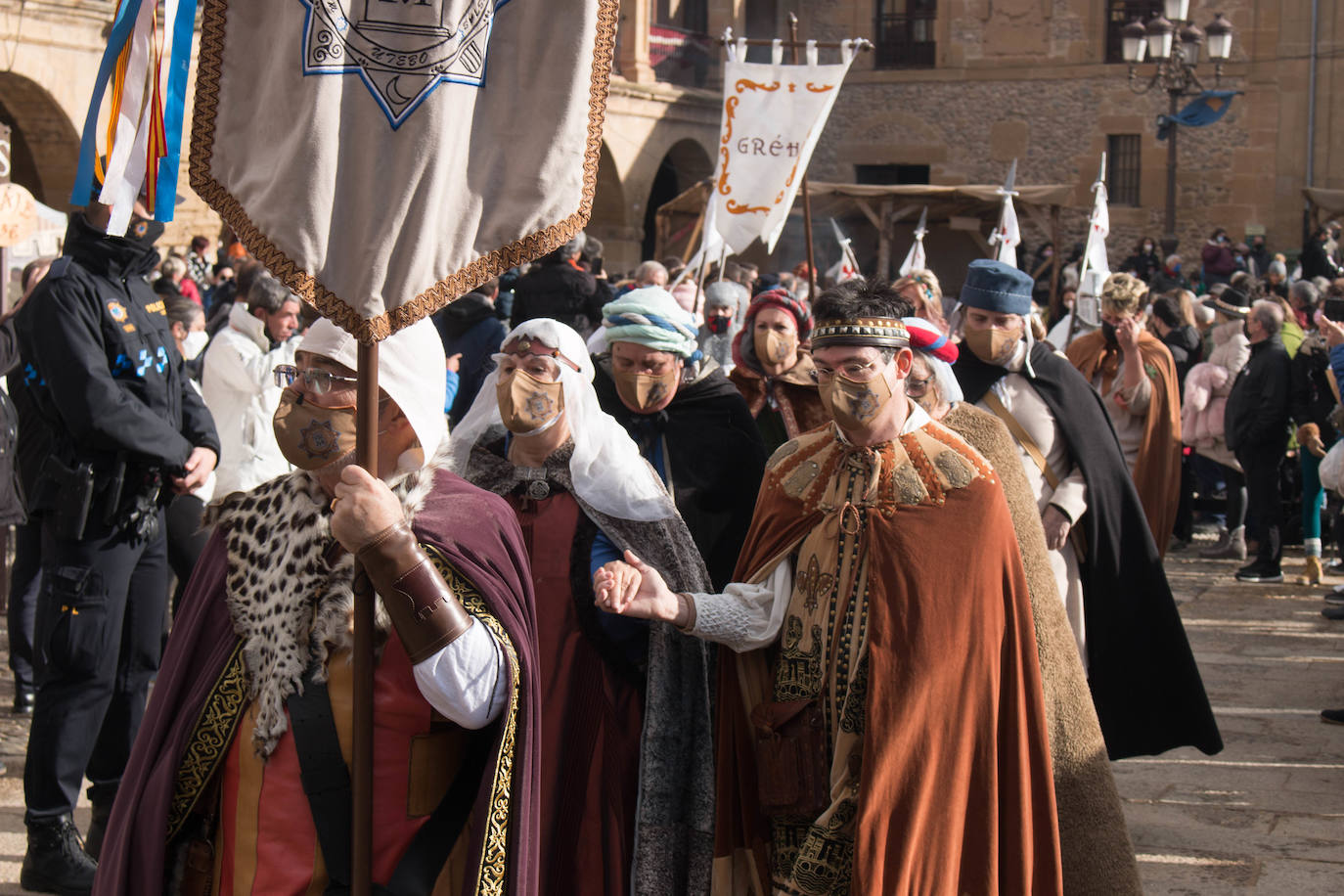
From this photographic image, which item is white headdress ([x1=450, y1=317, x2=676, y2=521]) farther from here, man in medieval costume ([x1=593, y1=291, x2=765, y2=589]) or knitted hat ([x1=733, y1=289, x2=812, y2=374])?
knitted hat ([x1=733, y1=289, x2=812, y2=374])

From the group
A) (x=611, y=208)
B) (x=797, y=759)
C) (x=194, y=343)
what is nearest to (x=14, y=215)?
(x=194, y=343)

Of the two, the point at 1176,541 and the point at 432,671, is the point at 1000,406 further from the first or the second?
the point at 1176,541

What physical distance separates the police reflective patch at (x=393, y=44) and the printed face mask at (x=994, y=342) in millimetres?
3114

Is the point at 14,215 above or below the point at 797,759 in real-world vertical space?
above

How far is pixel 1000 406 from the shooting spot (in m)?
5.38

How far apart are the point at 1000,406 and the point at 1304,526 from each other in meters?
6.13

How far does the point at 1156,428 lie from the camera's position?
825 cm

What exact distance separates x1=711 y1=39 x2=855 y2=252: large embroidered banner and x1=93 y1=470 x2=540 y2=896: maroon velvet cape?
6.33m

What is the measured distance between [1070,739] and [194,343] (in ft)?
20.2

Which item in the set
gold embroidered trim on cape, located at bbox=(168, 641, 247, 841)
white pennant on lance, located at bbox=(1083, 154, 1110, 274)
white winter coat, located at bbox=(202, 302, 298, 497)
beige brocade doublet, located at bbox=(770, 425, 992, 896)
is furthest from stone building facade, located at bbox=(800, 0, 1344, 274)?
gold embroidered trim on cape, located at bbox=(168, 641, 247, 841)

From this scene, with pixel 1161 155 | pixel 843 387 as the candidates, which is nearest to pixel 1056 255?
pixel 1161 155

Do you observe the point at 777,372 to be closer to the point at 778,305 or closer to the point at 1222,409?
the point at 778,305

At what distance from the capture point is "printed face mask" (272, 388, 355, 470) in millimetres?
2711

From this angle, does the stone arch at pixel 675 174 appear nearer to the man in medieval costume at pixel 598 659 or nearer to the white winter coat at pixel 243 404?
the white winter coat at pixel 243 404
